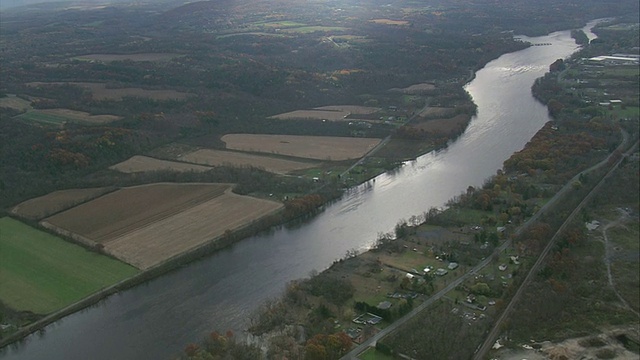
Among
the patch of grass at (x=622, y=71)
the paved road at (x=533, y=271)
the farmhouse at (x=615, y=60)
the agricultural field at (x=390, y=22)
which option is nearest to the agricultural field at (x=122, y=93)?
the paved road at (x=533, y=271)

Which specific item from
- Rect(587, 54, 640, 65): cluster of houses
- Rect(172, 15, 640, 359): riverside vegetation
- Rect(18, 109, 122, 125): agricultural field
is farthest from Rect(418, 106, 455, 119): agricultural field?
Rect(18, 109, 122, 125): agricultural field

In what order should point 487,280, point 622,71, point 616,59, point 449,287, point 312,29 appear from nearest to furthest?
point 449,287 → point 487,280 → point 622,71 → point 616,59 → point 312,29

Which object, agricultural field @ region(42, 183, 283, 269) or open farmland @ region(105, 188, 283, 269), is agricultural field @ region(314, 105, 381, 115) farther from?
open farmland @ region(105, 188, 283, 269)

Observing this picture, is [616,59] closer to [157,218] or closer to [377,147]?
[377,147]

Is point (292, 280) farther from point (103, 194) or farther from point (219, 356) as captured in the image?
point (103, 194)

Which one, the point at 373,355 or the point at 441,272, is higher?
the point at 441,272

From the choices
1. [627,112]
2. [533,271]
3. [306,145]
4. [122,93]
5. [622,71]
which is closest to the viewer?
[533,271]

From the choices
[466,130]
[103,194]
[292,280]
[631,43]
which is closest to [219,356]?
[292,280]

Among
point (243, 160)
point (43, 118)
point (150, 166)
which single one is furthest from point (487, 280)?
point (43, 118)
